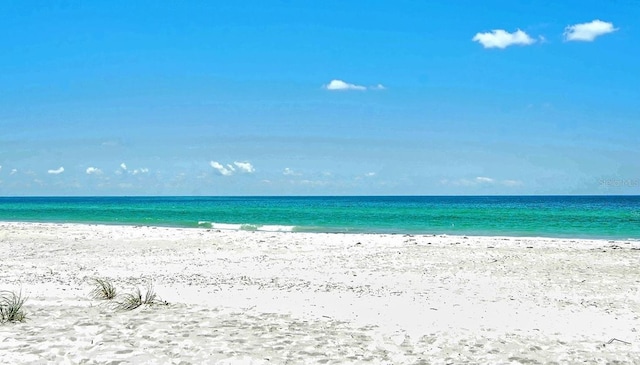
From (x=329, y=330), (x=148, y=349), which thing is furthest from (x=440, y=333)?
(x=148, y=349)

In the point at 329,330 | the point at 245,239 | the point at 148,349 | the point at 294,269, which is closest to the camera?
the point at 148,349

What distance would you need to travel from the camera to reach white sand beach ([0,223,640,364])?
8.33m

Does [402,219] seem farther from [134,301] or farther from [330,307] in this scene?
[134,301]

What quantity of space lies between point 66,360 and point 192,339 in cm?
188

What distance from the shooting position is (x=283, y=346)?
8.57 metres

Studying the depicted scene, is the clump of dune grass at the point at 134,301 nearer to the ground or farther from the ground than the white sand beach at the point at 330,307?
farther from the ground

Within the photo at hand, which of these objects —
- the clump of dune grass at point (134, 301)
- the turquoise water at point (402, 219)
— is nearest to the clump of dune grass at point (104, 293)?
the clump of dune grass at point (134, 301)

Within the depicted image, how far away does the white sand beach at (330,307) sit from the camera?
833cm

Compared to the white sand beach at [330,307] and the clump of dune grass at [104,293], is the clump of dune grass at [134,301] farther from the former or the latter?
the clump of dune grass at [104,293]

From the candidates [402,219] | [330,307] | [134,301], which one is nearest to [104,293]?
[134,301]

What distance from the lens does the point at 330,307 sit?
464 inches

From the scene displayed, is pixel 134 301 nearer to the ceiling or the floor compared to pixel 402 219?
nearer to the ceiling

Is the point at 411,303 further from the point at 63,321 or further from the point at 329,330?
the point at 63,321

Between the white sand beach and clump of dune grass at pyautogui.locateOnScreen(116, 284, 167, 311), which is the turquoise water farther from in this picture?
clump of dune grass at pyautogui.locateOnScreen(116, 284, 167, 311)
